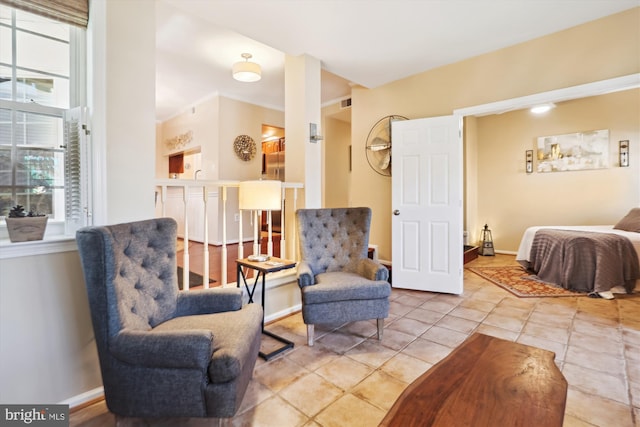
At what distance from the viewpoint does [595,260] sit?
339 cm

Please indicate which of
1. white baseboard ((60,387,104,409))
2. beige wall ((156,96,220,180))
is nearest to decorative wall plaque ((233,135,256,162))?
beige wall ((156,96,220,180))

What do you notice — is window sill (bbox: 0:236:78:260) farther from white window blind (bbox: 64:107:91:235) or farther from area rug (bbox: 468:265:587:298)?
area rug (bbox: 468:265:587:298)

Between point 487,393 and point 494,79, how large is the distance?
322 cm

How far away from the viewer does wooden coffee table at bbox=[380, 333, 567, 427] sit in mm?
947

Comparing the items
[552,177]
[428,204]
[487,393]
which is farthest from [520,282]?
[487,393]

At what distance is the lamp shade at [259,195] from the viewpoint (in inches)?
88.8

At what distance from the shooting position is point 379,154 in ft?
Answer: 13.7

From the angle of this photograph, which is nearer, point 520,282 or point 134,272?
point 134,272

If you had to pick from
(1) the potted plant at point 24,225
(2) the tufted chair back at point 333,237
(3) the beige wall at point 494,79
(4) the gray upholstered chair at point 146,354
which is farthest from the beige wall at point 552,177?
(1) the potted plant at point 24,225

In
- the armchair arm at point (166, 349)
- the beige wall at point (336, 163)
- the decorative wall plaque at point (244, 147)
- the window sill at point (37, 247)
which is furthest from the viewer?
the beige wall at point (336, 163)

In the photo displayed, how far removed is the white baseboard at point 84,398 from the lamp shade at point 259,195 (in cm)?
138

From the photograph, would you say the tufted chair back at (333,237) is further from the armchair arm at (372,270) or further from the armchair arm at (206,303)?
the armchair arm at (206,303)

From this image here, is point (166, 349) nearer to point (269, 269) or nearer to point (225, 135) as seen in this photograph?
point (269, 269)

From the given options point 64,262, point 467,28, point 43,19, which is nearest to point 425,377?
point 64,262
